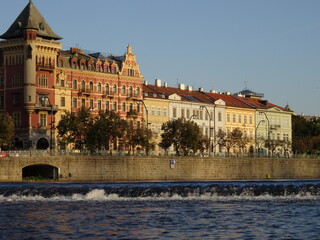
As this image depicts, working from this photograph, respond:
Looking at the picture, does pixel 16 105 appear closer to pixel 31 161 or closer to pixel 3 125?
pixel 3 125

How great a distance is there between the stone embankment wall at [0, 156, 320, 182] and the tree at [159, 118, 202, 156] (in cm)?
513

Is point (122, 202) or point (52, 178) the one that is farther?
point (52, 178)

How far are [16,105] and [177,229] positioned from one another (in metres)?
86.8

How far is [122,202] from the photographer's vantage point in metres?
62.8

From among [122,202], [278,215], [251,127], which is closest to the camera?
[278,215]

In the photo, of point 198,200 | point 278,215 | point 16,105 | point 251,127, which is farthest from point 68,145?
point 278,215

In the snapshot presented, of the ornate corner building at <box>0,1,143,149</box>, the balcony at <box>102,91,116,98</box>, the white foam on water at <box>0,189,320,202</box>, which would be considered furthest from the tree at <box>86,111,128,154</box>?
the white foam on water at <box>0,189,320,202</box>

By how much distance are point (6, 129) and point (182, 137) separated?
29.8 meters

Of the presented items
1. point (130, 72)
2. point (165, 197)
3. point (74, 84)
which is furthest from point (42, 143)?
point (165, 197)

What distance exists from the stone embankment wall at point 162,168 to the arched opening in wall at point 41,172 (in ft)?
5.01

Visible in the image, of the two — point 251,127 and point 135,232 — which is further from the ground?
point 251,127

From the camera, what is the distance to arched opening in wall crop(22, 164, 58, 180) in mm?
110188

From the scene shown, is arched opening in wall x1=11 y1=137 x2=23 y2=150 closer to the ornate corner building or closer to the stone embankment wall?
the ornate corner building

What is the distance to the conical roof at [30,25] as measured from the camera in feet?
408
